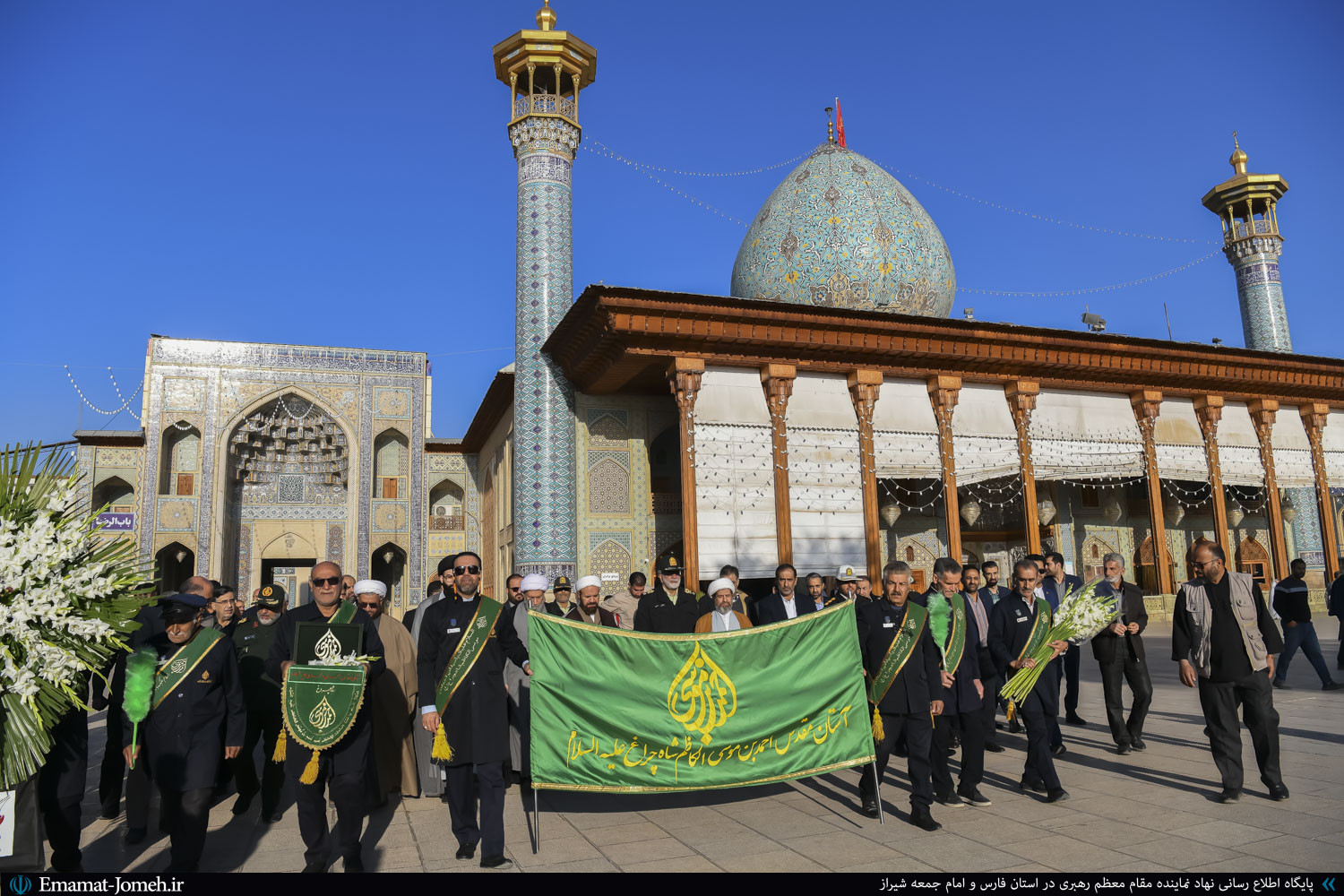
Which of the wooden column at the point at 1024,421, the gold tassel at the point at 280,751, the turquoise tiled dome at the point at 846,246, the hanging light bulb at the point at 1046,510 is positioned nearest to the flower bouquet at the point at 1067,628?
the gold tassel at the point at 280,751

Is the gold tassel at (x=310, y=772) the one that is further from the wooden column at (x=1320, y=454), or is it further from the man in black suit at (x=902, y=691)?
the wooden column at (x=1320, y=454)

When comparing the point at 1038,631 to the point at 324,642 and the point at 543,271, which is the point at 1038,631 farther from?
the point at 543,271

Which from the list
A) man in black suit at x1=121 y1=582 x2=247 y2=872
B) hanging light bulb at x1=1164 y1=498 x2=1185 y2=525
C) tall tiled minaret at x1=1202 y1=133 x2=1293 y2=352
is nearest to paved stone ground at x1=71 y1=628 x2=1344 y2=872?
man in black suit at x1=121 y1=582 x2=247 y2=872

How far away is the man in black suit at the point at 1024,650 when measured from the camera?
548 centimetres

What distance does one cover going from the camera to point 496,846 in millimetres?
4414

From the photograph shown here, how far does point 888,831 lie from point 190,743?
3.67 m

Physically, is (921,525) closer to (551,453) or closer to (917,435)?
(917,435)

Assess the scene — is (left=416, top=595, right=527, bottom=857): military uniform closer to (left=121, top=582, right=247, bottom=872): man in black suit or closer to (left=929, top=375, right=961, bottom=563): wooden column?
(left=121, top=582, right=247, bottom=872): man in black suit

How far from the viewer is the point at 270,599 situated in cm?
663

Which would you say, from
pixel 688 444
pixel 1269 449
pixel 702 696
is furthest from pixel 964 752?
pixel 1269 449

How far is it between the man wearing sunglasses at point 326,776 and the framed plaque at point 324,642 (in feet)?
0.27

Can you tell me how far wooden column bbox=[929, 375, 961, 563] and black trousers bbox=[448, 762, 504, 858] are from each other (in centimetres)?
1196

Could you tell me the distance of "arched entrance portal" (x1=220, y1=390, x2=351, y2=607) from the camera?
23.8 metres
